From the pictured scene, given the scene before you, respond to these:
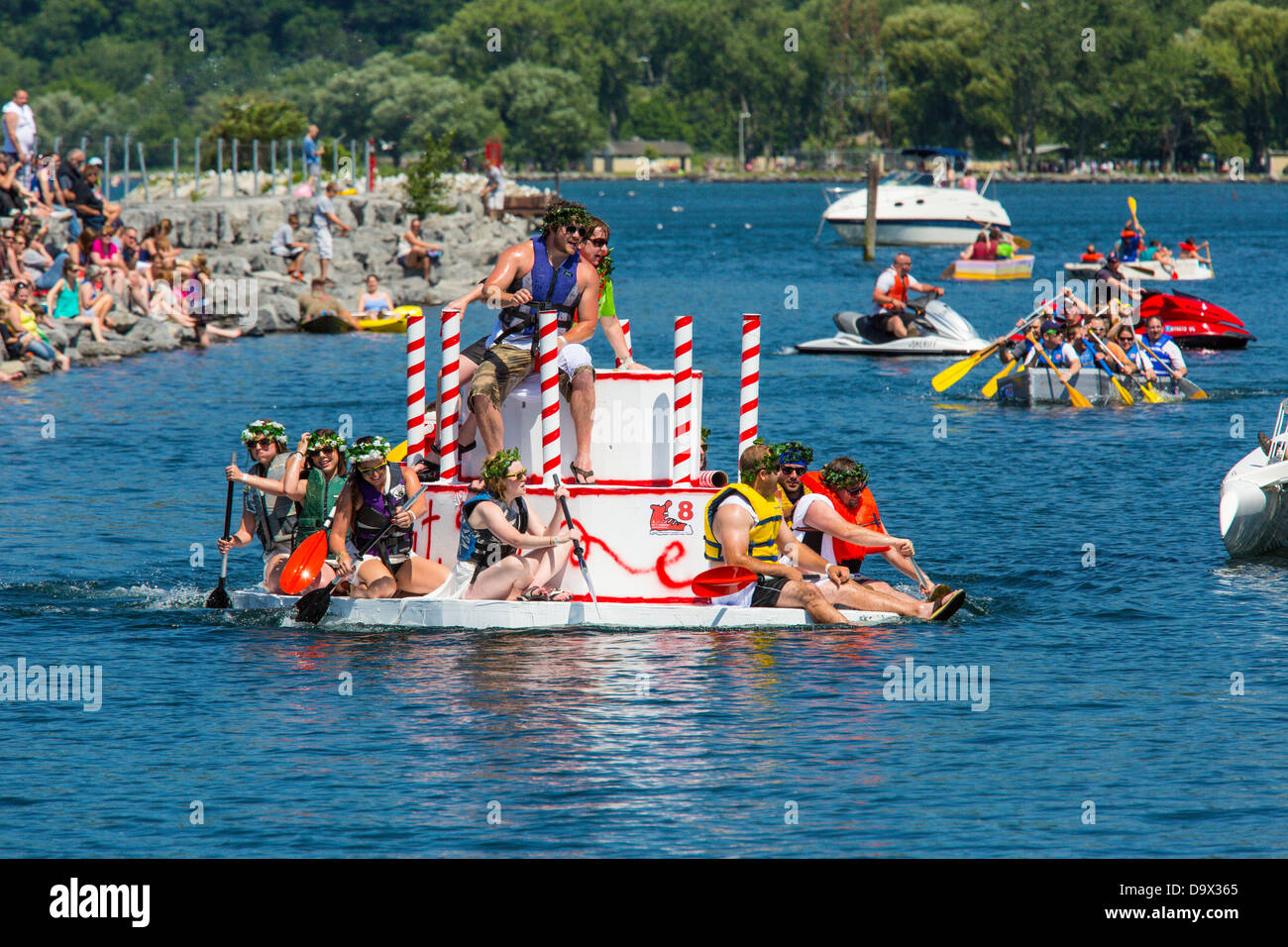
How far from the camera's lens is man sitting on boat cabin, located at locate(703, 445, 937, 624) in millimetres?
14391

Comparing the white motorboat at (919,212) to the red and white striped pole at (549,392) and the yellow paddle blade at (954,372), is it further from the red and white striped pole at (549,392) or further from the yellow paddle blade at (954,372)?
the red and white striped pole at (549,392)

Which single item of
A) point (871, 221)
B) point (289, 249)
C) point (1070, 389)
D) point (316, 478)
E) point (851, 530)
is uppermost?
point (871, 221)

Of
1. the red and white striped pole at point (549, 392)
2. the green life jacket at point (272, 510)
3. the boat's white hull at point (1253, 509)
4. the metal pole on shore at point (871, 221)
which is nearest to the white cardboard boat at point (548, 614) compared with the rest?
the green life jacket at point (272, 510)

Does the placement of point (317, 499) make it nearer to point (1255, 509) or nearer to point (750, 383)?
point (750, 383)

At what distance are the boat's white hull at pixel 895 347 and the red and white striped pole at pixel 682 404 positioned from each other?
75.2 feet

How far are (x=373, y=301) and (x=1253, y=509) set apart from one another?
29.5m

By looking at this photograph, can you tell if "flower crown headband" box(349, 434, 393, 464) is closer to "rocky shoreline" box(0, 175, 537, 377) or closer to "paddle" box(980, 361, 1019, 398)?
"paddle" box(980, 361, 1019, 398)

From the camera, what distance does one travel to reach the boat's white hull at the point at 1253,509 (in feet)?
60.1

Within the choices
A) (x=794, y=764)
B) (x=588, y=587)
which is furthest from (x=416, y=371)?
(x=794, y=764)

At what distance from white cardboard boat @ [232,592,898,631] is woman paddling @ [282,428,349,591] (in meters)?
0.78

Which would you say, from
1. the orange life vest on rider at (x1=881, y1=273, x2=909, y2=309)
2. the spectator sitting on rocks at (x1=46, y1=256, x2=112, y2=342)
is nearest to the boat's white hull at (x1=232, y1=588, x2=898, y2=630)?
the orange life vest on rider at (x1=881, y1=273, x2=909, y2=309)

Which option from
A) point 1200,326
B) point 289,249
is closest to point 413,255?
point 289,249

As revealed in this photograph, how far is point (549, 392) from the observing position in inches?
573
